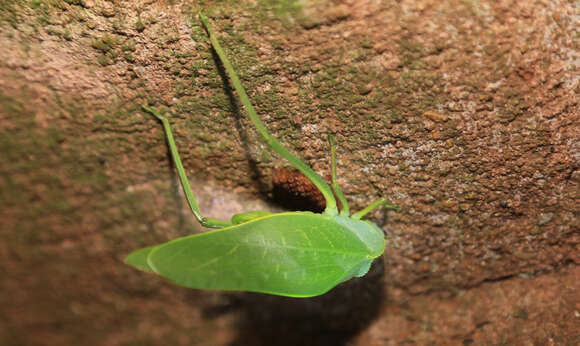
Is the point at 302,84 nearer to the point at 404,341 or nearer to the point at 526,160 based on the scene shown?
the point at 526,160

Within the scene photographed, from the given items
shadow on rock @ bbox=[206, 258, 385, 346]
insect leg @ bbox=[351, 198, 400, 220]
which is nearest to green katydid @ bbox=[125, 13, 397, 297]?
insect leg @ bbox=[351, 198, 400, 220]

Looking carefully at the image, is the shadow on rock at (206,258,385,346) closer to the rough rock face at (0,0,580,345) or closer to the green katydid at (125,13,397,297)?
the rough rock face at (0,0,580,345)

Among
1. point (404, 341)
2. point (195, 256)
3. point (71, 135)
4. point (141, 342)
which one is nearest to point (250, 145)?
point (195, 256)

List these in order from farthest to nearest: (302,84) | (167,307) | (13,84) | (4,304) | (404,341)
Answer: (4,304) < (167,307) < (404,341) < (13,84) < (302,84)

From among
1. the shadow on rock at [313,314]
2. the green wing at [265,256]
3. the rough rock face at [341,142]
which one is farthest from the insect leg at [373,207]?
the shadow on rock at [313,314]

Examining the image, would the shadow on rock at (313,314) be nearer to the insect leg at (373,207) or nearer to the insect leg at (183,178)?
the insect leg at (373,207)

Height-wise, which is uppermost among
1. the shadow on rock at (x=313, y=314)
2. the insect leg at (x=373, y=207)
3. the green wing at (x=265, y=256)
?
the green wing at (x=265, y=256)

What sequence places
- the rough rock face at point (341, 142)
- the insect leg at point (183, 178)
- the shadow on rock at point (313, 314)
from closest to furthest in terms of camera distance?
the rough rock face at point (341, 142) → the insect leg at point (183, 178) → the shadow on rock at point (313, 314)
